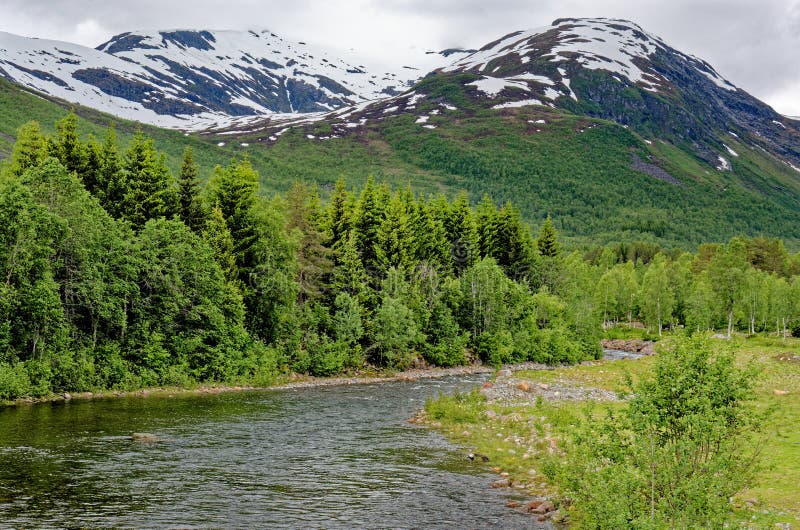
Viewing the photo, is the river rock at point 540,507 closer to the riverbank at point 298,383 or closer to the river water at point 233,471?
the river water at point 233,471

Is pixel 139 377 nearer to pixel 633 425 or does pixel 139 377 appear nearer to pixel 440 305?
pixel 440 305

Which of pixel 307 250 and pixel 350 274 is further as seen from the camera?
pixel 350 274

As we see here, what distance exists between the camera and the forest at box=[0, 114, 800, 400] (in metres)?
46.5

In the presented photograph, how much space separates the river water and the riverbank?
91.7 inches

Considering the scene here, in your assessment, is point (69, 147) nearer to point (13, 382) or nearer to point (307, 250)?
point (13, 382)

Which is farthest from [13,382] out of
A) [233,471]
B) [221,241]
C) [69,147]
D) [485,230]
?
[485,230]

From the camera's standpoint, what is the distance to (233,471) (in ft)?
93.8

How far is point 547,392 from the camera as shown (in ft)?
169

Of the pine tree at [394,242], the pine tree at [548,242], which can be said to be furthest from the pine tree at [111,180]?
the pine tree at [548,242]

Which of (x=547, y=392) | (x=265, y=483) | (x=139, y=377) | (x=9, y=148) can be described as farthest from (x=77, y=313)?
(x=9, y=148)

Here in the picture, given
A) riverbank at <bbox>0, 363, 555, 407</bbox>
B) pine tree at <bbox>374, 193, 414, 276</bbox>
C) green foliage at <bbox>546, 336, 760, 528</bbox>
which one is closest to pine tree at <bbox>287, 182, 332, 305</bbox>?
pine tree at <bbox>374, 193, 414, 276</bbox>

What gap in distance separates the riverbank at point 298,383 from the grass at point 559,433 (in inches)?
628

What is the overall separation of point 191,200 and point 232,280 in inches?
346

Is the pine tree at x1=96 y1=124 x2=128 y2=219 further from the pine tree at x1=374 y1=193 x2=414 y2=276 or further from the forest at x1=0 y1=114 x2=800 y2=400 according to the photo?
the pine tree at x1=374 y1=193 x2=414 y2=276
